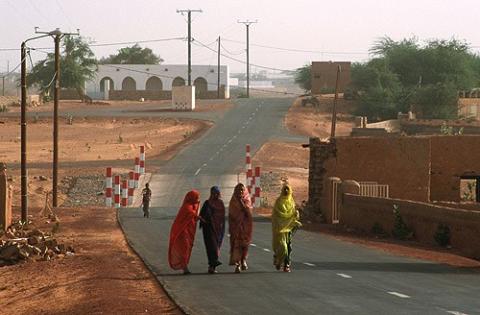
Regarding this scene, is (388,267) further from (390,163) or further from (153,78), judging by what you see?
(153,78)

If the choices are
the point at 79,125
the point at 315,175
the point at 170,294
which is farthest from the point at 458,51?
the point at 170,294

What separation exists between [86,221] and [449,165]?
1230 cm

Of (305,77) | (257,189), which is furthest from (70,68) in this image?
(257,189)

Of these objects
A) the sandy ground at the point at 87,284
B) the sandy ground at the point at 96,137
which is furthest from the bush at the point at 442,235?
the sandy ground at the point at 96,137

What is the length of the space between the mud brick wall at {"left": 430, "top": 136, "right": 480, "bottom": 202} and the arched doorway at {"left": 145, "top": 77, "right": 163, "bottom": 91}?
10285 cm

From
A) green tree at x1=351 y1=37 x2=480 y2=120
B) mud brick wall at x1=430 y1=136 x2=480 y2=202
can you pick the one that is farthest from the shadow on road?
green tree at x1=351 y1=37 x2=480 y2=120

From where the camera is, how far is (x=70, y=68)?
11431cm

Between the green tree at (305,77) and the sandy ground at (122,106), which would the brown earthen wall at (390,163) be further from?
the green tree at (305,77)

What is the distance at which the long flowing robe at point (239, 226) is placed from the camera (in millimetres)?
18000

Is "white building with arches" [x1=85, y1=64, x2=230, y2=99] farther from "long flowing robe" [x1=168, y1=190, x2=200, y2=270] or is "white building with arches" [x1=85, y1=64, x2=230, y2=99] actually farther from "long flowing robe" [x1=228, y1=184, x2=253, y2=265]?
"long flowing robe" [x1=168, y1=190, x2=200, y2=270]

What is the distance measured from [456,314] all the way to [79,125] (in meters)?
71.9

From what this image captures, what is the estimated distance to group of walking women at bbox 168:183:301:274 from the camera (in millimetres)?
17797

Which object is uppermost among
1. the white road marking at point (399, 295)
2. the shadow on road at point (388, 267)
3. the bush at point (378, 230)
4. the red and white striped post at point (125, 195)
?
the white road marking at point (399, 295)

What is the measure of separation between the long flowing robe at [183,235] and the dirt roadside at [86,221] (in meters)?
0.54
